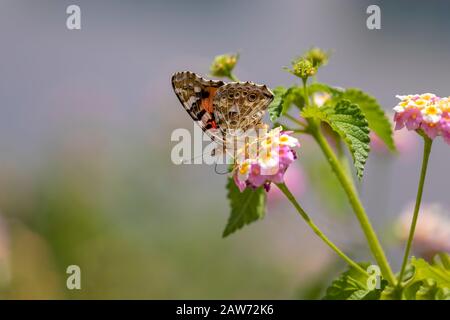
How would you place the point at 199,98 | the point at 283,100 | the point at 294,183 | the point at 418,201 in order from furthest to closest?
the point at 294,183 → the point at 199,98 → the point at 283,100 → the point at 418,201

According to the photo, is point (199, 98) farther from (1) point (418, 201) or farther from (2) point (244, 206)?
(1) point (418, 201)

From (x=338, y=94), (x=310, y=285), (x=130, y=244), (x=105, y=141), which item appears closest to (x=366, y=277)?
(x=338, y=94)

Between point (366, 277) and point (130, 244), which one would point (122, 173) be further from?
point (366, 277)

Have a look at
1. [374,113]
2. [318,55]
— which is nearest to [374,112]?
[374,113]

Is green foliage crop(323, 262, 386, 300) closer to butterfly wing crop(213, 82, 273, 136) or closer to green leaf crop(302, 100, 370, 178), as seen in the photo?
green leaf crop(302, 100, 370, 178)

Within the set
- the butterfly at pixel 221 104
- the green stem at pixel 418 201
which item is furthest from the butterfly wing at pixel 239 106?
the green stem at pixel 418 201

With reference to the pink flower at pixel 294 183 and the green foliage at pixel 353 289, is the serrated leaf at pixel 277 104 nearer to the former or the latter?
the green foliage at pixel 353 289
